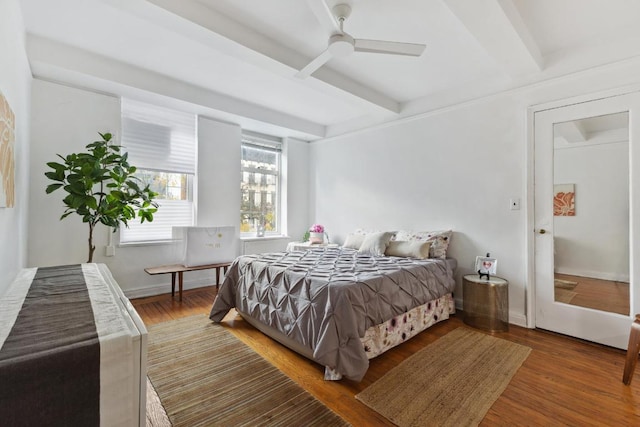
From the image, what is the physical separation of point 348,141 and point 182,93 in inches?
99.8

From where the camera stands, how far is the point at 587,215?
264 cm

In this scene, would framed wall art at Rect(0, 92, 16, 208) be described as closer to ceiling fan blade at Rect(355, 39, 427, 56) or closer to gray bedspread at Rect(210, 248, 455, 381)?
gray bedspread at Rect(210, 248, 455, 381)

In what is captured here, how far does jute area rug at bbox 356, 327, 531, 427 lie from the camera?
164cm

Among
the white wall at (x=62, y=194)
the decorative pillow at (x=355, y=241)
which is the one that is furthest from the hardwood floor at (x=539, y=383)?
the decorative pillow at (x=355, y=241)

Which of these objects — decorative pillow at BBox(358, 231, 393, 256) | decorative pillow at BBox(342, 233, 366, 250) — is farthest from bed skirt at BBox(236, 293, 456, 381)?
decorative pillow at BBox(342, 233, 366, 250)

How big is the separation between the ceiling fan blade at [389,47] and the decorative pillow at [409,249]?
2.00 meters

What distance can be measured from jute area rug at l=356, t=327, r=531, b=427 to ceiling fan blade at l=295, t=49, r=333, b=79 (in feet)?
8.09

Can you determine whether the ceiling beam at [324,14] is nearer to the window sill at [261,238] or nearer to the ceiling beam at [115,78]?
the ceiling beam at [115,78]

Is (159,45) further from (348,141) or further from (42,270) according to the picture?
(348,141)

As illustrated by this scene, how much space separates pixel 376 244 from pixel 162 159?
10.2ft

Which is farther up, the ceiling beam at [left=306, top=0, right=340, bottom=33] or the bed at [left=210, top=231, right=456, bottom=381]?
the ceiling beam at [left=306, top=0, right=340, bottom=33]

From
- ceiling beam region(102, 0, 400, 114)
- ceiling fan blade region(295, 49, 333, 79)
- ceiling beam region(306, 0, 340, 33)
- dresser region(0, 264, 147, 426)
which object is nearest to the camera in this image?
dresser region(0, 264, 147, 426)

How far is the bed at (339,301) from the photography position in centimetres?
193

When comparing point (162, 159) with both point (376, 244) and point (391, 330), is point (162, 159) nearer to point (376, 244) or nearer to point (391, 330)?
point (376, 244)
